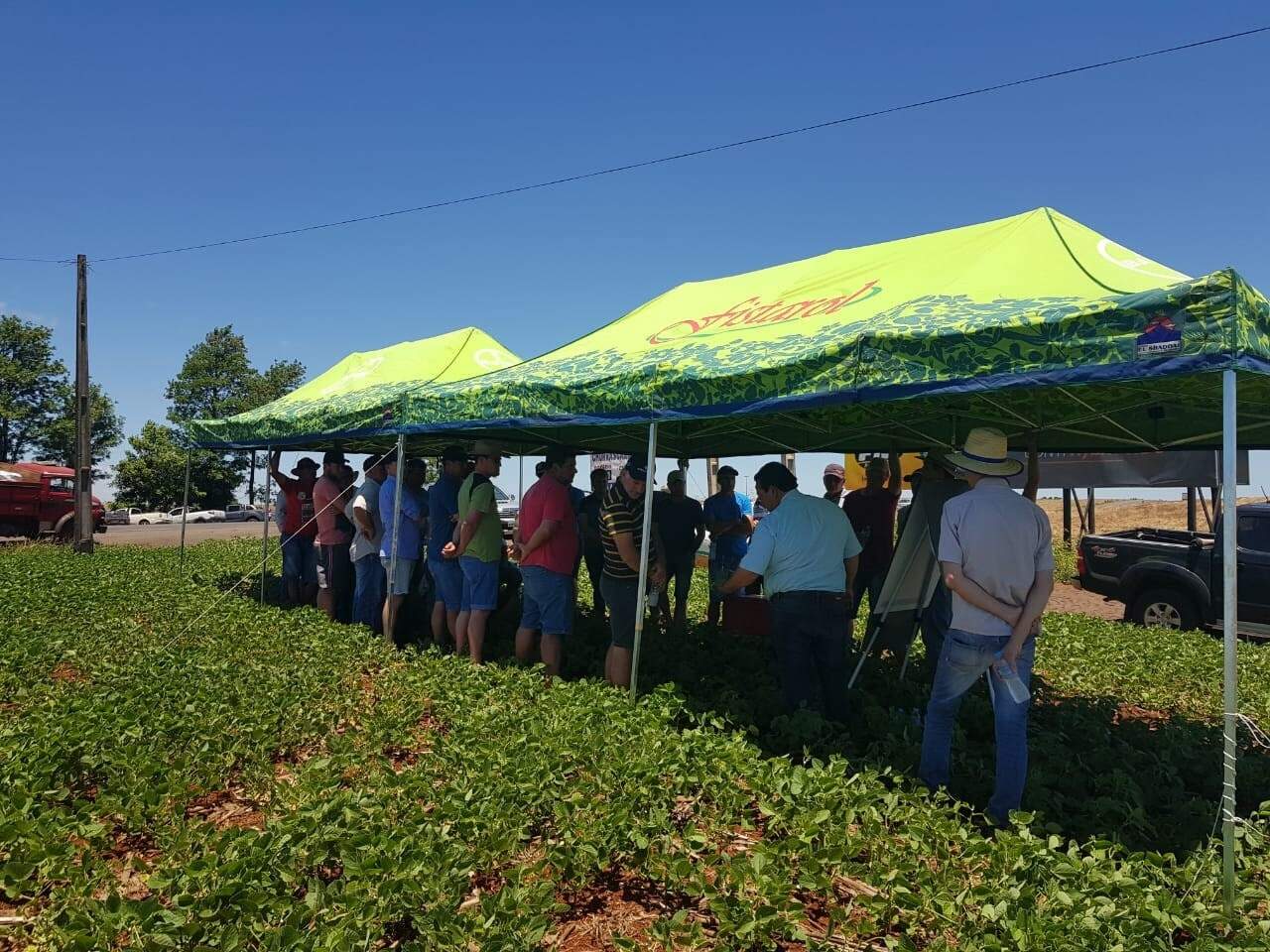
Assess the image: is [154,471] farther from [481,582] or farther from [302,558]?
[481,582]

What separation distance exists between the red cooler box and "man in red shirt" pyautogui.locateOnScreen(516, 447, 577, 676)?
1.60 metres

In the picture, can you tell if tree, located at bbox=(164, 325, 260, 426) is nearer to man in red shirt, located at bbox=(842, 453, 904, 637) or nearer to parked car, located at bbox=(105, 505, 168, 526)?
parked car, located at bbox=(105, 505, 168, 526)

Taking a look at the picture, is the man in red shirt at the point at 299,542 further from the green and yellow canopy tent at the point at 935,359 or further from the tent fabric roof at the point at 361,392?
the green and yellow canopy tent at the point at 935,359

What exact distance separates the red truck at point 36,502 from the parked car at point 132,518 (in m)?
24.0

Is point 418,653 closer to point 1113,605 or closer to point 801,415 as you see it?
point 801,415

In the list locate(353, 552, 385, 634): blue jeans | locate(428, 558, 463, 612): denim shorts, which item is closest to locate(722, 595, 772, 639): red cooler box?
locate(428, 558, 463, 612): denim shorts

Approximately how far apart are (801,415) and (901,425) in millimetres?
963

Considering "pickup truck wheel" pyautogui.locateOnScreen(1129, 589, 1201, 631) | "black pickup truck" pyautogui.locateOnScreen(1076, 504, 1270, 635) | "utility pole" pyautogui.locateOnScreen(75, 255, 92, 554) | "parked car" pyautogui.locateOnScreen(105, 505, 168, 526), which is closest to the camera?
"black pickup truck" pyautogui.locateOnScreen(1076, 504, 1270, 635)

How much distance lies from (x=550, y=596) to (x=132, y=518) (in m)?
48.4

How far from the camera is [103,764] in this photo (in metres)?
4.32

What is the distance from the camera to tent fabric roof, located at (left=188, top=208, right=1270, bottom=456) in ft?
11.2

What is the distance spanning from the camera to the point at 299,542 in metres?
10.3

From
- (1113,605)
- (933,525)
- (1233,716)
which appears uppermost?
(933,525)

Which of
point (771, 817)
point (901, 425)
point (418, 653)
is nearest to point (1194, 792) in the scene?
point (771, 817)
